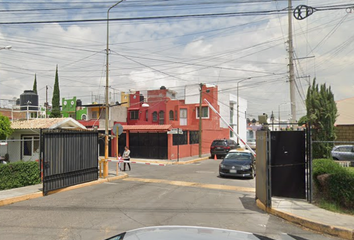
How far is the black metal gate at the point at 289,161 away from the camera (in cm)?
862

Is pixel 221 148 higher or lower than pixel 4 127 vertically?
lower

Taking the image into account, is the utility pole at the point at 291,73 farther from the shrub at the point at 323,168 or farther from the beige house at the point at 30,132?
the beige house at the point at 30,132

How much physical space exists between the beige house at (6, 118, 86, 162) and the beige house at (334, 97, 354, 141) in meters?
20.3

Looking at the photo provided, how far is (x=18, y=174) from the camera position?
11.4 meters

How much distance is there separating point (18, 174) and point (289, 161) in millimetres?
10254

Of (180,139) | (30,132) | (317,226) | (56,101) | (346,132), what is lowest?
(317,226)

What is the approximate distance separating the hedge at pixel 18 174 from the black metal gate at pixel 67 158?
0.57m

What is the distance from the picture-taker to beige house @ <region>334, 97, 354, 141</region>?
24.1m

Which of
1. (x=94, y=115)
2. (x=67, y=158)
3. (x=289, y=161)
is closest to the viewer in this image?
(x=289, y=161)

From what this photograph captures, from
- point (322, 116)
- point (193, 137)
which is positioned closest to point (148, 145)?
point (193, 137)

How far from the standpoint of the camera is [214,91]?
4131 centimetres

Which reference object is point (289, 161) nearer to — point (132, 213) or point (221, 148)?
point (132, 213)

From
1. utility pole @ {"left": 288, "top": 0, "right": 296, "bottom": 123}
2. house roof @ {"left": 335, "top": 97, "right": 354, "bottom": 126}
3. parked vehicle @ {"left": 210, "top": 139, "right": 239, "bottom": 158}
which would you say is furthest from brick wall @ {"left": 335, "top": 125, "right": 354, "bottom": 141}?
parked vehicle @ {"left": 210, "top": 139, "right": 239, "bottom": 158}

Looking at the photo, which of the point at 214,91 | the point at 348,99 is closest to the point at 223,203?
the point at 348,99
